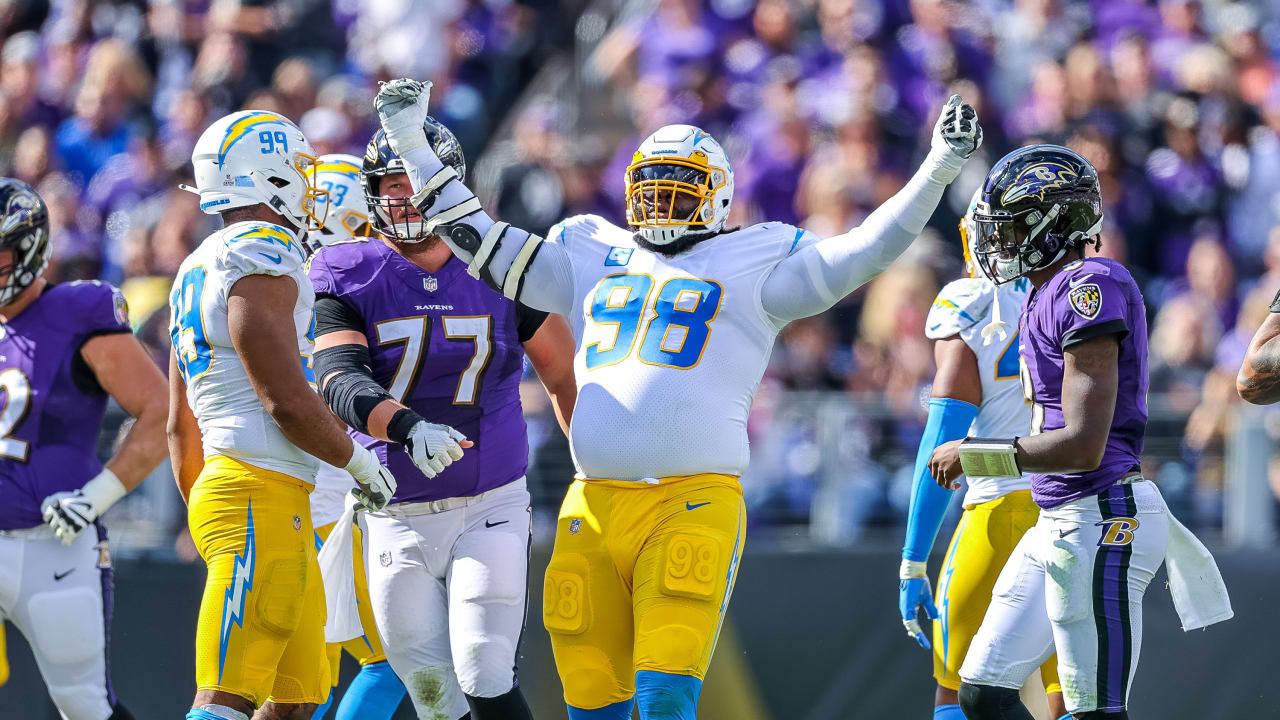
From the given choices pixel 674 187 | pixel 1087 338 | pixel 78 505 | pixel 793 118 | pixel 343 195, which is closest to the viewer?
pixel 1087 338

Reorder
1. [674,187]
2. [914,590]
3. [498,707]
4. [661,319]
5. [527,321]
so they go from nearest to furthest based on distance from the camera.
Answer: [661,319] < [674,187] < [498,707] < [527,321] < [914,590]

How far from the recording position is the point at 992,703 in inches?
206

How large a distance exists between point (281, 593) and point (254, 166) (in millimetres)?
1428

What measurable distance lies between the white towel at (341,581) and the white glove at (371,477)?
73 centimetres

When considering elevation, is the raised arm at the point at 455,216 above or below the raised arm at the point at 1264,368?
above

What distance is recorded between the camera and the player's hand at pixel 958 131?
191 inches

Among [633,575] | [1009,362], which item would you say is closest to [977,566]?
[1009,362]

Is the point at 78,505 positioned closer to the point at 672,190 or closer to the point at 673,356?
the point at 673,356

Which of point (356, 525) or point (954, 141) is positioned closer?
point (954, 141)

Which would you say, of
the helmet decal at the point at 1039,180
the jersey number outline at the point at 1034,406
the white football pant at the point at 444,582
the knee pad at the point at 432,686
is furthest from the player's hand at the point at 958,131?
the knee pad at the point at 432,686

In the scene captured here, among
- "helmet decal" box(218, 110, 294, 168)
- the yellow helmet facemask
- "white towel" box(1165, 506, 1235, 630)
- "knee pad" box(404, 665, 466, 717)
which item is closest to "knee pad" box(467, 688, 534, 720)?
"knee pad" box(404, 665, 466, 717)

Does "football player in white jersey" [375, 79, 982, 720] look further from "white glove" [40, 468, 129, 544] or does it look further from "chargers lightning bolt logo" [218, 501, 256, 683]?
"white glove" [40, 468, 129, 544]

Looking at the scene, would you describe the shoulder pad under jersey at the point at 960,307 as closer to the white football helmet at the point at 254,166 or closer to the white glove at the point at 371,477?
the white glove at the point at 371,477

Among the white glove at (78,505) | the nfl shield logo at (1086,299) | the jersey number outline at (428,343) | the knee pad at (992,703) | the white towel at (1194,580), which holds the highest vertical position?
the nfl shield logo at (1086,299)
